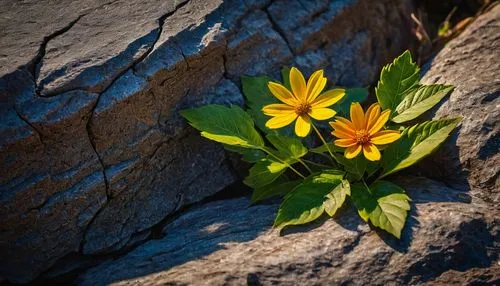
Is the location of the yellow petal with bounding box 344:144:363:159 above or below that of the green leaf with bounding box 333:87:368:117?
below

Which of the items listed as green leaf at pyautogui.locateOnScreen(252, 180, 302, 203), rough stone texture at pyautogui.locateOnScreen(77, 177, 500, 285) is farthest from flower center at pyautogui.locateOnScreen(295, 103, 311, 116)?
rough stone texture at pyautogui.locateOnScreen(77, 177, 500, 285)

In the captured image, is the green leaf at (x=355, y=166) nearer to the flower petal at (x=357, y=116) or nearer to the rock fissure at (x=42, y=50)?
the flower petal at (x=357, y=116)

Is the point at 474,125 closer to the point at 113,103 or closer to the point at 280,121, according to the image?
the point at 280,121

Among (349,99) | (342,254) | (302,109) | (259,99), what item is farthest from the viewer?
(349,99)

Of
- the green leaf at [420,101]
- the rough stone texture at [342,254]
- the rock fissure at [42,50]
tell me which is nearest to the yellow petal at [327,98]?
the green leaf at [420,101]

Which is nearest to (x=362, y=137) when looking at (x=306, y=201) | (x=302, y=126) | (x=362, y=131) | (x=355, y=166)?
(x=362, y=131)

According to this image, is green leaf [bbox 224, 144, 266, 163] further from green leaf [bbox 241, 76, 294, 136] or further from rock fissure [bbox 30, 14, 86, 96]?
rock fissure [bbox 30, 14, 86, 96]

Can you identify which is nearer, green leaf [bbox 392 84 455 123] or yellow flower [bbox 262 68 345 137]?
yellow flower [bbox 262 68 345 137]
